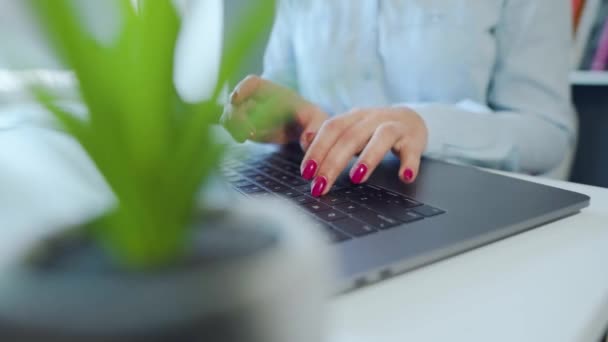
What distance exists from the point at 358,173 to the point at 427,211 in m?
0.09

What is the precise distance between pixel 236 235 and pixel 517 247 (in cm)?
24

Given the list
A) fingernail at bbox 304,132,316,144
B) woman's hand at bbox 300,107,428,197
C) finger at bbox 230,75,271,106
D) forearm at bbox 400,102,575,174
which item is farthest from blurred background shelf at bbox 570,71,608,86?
finger at bbox 230,75,271,106

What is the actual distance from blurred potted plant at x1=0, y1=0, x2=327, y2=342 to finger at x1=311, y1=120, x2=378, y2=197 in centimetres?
27

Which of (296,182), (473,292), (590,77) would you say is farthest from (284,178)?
(590,77)

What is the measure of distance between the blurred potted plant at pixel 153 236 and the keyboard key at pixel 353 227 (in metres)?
0.17

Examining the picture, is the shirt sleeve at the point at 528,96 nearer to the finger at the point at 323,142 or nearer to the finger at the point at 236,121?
the finger at the point at 323,142

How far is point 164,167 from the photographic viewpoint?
0.09 m

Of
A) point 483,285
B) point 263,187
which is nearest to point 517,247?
point 483,285

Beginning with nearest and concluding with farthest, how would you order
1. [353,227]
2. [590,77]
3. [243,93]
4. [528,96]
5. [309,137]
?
[243,93], [353,227], [309,137], [528,96], [590,77]

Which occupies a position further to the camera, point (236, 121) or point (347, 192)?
point (347, 192)

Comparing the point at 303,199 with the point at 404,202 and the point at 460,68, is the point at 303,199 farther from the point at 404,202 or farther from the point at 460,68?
the point at 460,68

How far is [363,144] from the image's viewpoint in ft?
1.51

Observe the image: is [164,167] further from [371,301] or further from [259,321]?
[371,301]

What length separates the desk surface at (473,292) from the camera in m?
0.13
